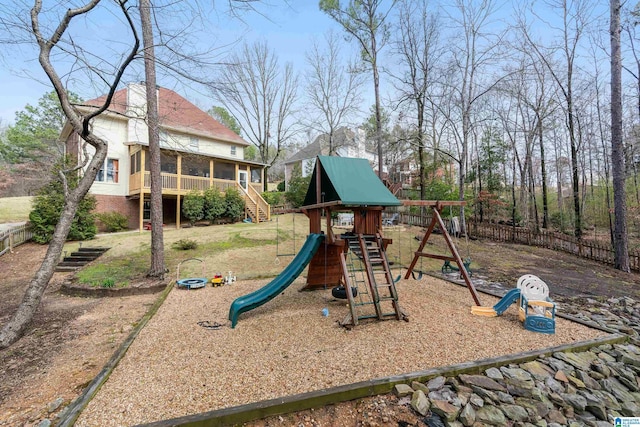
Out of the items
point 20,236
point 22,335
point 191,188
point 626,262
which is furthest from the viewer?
point 191,188

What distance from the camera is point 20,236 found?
38.2 ft

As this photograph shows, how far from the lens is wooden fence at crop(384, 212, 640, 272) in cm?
1081

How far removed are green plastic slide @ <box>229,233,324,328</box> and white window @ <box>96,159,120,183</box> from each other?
16318mm

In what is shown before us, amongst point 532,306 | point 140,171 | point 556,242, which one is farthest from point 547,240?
point 140,171

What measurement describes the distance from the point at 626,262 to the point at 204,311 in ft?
45.6

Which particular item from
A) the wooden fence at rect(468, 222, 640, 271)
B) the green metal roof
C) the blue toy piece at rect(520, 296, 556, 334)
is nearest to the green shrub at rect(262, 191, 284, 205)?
the wooden fence at rect(468, 222, 640, 271)

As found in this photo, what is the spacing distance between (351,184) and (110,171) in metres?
17.5

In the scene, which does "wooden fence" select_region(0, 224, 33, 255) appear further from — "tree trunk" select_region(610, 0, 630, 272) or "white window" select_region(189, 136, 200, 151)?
"tree trunk" select_region(610, 0, 630, 272)

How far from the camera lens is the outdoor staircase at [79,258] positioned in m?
9.10

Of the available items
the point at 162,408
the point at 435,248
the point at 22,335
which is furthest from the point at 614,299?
the point at 22,335

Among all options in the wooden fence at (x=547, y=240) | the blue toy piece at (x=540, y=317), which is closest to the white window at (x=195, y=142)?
the wooden fence at (x=547, y=240)

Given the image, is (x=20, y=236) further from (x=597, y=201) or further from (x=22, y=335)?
(x=597, y=201)

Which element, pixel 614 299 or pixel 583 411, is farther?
pixel 614 299

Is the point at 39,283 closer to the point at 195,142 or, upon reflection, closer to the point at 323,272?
the point at 323,272
